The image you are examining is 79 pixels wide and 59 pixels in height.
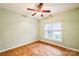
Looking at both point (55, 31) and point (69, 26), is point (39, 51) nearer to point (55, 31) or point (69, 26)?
point (55, 31)

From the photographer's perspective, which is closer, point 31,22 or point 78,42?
point 78,42

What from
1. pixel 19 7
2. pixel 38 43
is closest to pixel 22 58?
pixel 38 43

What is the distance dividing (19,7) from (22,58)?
908 mm

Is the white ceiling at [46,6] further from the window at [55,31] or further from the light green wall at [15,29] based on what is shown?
the window at [55,31]

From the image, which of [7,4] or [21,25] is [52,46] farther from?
[7,4]

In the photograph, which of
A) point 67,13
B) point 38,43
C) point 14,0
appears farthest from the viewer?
point 38,43

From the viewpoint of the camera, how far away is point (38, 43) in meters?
1.24

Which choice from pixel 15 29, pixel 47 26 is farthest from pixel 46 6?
pixel 15 29

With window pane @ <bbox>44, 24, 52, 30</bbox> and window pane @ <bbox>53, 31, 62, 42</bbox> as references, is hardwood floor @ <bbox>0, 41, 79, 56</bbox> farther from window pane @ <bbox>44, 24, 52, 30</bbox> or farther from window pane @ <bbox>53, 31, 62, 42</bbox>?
window pane @ <bbox>44, 24, 52, 30</bbox>

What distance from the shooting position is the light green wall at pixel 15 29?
115 centimetres

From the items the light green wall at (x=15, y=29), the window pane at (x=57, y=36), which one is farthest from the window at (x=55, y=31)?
the light green wall at (x=15, y=29)

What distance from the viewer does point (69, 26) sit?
1159mm

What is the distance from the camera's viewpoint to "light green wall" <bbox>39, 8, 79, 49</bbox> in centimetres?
110

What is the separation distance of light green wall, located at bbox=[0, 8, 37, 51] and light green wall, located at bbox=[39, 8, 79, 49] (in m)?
0.40
